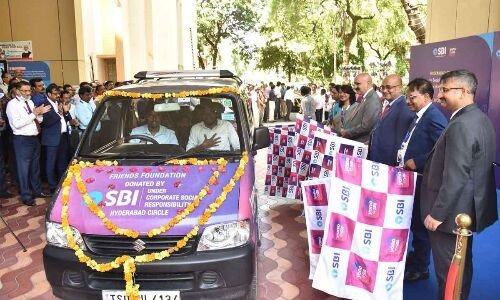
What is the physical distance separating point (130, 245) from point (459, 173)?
224cm

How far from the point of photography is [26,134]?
6211mm

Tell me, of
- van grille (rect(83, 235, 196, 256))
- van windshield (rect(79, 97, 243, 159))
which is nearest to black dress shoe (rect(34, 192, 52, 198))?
van windshield (rect(79, 97, 243, 159))

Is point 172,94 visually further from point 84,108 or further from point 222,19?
point 222,19

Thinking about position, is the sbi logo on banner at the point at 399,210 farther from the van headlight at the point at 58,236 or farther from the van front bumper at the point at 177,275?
the van headlight at the point at 58,236

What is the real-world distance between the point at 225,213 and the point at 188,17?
25358 mm

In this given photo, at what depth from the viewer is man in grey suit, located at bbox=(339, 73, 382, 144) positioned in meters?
5.48

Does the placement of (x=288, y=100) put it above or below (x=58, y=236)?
below

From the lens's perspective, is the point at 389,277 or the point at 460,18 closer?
the point at 389,277

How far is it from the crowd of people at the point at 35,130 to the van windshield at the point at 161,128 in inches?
70.8

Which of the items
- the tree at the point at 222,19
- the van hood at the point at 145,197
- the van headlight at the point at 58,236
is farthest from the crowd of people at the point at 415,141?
the tree at the point at 222,19

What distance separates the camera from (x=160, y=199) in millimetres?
3113

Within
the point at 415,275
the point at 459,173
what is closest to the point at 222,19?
the point at 415,275

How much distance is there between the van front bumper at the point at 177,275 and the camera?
115 inches

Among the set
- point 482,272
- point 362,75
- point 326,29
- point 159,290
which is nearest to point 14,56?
point 362,75
